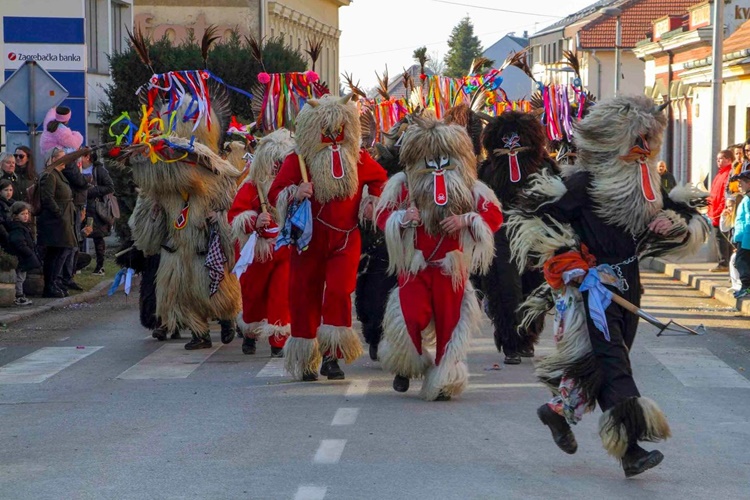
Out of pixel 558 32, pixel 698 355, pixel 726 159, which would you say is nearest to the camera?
pixel 698 355

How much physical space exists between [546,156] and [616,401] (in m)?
4.61

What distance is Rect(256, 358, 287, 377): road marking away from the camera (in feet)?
34.4

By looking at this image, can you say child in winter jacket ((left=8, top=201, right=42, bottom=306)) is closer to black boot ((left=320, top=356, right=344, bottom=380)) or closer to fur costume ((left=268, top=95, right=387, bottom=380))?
fur costume ((left=268, top=95, right=387, bottom=380))

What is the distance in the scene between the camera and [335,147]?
384 inches

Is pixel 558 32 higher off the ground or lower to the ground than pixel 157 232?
higher

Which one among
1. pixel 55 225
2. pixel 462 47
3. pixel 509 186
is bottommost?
pixel 55 225

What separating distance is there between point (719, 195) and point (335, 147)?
9.70 meters

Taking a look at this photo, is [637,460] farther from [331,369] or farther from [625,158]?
[331,369]

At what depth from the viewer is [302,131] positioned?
32.3ft

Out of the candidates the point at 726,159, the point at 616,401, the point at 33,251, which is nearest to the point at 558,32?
the point at 726,159

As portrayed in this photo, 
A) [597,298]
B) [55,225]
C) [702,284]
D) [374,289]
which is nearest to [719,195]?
[702,284]

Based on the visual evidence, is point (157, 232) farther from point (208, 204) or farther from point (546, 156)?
point (546, 156)

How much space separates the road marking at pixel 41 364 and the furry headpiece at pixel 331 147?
278 centimetres

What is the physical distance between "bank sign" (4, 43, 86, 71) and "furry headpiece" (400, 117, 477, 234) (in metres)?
12.3
